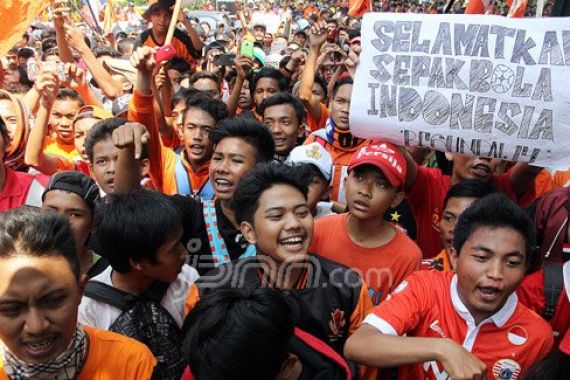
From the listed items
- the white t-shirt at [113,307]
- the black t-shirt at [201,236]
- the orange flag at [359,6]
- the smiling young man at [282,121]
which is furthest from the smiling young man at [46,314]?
the orange flag at [359,6]

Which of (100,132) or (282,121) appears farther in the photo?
(282,121)

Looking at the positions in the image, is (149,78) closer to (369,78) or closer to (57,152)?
(369,78)

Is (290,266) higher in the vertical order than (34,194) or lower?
lower

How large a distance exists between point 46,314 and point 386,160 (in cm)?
178

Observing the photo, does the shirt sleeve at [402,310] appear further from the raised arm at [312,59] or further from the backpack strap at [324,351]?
the raised arm at [312,59]

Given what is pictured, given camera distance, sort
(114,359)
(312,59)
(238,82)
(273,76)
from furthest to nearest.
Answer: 1. (273,76)
2. (238,82)
3. (312,59)
4. (114,359)

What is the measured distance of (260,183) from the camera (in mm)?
2562

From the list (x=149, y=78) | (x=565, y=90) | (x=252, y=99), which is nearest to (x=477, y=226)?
(x=565, y=90)

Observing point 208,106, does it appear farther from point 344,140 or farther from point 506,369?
point 506,369

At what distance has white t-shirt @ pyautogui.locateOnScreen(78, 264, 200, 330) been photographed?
84.8 inches

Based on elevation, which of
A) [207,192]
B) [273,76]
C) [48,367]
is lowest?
[48,367]

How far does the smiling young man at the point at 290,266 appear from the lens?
228 cm

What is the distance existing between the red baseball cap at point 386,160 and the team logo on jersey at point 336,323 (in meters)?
0.83

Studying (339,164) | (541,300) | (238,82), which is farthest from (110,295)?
(238,82)
